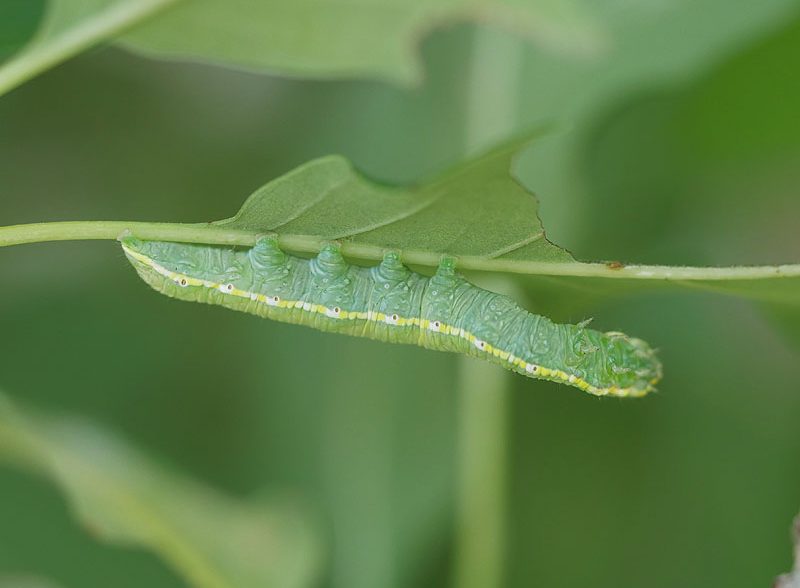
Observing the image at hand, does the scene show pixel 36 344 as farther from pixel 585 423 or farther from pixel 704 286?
pixel 704 286

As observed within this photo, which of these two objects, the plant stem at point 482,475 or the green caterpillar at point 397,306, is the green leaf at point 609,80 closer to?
the plant stem at point 482,475

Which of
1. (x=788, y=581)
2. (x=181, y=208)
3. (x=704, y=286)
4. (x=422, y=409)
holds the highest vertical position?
(x=181, y=208)

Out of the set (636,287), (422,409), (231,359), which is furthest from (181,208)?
(636,287)

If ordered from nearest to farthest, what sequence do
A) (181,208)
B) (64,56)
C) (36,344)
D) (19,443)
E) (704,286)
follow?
(704,286) → (64,56) → (19,443) → (36,344) → (181,208)

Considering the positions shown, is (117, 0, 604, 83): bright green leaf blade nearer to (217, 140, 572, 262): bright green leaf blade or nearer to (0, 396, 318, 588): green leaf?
(217, 140, 572, 262): bright green leaf blade

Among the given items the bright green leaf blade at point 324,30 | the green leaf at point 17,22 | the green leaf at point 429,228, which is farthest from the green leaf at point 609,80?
the green leaf at point 17,22
